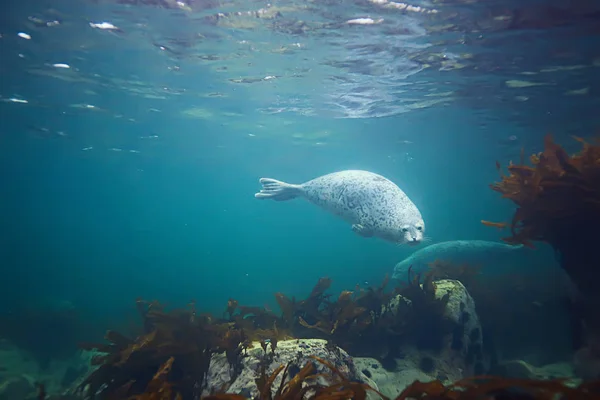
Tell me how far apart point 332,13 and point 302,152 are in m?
26.1

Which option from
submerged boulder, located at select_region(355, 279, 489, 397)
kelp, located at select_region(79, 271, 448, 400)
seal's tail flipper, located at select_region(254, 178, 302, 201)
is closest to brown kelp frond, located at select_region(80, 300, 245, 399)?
kelp, located at select_region(79, 271, 448, 400)

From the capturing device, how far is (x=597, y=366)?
4211mm

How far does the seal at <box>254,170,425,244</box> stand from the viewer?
23.2ft

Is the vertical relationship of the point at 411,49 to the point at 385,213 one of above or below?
above

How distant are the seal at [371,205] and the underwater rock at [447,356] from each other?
149 cm

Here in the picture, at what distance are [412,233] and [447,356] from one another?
2.37 m

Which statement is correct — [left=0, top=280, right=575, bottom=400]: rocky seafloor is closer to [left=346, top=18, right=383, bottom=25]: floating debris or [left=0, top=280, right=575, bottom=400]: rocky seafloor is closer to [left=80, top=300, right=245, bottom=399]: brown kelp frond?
[left=80, top=300, right=245, bottom=399]: brown kelp frond

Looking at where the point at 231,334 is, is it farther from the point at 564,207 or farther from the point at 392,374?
the point at 564,207

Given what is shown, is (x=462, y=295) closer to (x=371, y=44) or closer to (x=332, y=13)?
(x=332, y=13)

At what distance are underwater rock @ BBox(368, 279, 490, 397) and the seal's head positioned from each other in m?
1.12

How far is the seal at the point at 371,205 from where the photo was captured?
279 inches

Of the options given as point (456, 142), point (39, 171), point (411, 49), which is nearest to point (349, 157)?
point (456, 142)

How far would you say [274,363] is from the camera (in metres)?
3.96

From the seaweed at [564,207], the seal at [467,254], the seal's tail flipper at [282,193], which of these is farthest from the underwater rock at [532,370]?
the seal at [467,254]
